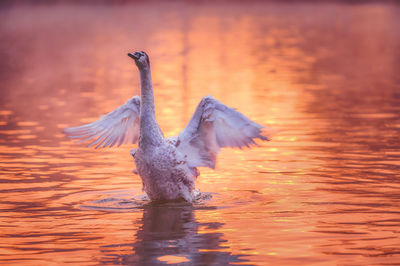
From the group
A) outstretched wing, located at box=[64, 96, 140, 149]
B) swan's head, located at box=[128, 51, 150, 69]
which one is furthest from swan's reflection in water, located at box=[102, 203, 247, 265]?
swan's head, located at box=[128, 51, 150, 69]

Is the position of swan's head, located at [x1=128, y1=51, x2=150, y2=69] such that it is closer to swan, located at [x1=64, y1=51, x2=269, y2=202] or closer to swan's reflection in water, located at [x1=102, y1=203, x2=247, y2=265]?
swan, located at [x1=64, y1=51, x2=269, y2=202]

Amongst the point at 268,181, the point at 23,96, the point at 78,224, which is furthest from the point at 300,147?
the point at 23,96

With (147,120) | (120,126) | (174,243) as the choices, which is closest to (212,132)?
(147,120)

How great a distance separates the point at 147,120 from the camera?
40.9 feet

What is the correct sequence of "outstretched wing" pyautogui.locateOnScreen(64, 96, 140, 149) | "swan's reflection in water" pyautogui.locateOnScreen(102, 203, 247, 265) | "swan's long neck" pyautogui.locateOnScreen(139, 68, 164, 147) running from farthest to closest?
"outstretched wing" pyautogui.locateOnScreen(64, 96, 140, 149) < "swan's long neck" pyautogui.locateOnScreen(139, 68, 164, 147) < "swan's reflection in water" pyautogui.locateOnScreen(102, 203, 247, 265)

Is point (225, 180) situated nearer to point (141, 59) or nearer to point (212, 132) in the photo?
point (212, 132)

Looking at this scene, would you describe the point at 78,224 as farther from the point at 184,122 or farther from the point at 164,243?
the point at 184,122

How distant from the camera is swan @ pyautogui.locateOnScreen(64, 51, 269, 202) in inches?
488

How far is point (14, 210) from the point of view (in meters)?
12.3

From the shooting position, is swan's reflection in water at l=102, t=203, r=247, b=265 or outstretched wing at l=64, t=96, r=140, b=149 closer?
swan's reflection in water at l=102, t=203, r=247, b=265

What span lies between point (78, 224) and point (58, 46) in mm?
40992

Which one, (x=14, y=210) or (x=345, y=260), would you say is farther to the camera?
(x=14, y=210)

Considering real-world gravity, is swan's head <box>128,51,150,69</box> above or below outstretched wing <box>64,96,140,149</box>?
above

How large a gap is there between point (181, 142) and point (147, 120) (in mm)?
653
